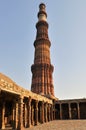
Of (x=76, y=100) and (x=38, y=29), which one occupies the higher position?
(x=38, y=29)

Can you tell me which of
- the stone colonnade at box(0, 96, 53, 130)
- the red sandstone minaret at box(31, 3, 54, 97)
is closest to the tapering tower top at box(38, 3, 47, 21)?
the red sandstone minaret at box(31, 3, 54, 97)

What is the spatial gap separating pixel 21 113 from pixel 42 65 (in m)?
38.3

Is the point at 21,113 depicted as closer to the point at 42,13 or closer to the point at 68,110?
the point at 68,110

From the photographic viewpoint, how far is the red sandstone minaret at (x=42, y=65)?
55562 millimetres

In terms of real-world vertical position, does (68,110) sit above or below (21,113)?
below

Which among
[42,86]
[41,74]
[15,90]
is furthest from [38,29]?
[15,90]

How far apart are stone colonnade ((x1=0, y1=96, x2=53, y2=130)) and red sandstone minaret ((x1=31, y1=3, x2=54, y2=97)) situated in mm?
15426

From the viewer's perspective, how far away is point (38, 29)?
6353cm

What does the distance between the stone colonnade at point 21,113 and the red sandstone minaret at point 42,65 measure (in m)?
15.4

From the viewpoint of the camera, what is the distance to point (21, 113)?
19.3 meters

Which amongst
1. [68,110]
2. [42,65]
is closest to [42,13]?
[42,65]

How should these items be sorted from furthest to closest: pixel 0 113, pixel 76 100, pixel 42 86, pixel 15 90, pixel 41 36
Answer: pixel 41 36, pixel 42 86, pixel 76 100, pixel 0 113, pixel 15 90

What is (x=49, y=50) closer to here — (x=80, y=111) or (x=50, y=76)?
(x=50, y=76)

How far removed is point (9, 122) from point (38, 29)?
4162cm
